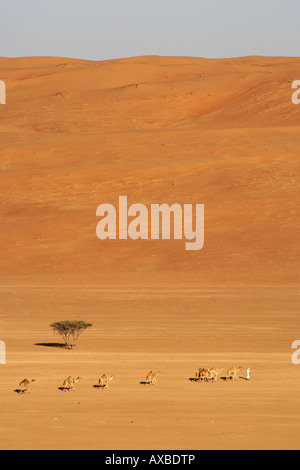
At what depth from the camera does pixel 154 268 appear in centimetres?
2728

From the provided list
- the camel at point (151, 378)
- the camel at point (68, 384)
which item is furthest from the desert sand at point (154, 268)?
the camel at point (68, 384)

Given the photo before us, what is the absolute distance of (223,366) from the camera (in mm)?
13930

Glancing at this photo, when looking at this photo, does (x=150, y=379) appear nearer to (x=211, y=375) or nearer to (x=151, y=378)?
(x=151, y=378)

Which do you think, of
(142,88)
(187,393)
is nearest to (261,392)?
(187,393)

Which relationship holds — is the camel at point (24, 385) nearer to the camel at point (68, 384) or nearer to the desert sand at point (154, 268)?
the desert sand at point (154, 268)

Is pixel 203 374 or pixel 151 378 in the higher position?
pixel 203 374

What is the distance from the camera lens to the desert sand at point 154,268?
34.3 feet

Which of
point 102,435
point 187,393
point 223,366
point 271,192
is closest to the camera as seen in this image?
point 102,435

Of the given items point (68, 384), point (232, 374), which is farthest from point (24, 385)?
point (232, 374)

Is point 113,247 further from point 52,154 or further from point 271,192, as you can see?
point 52,154

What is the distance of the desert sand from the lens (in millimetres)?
10461

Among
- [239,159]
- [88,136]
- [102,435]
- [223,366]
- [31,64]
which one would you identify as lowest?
[102,435]

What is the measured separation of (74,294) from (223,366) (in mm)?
10034

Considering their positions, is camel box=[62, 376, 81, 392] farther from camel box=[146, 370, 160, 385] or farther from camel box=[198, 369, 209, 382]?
camel box=[198, 369, 209, 382]
